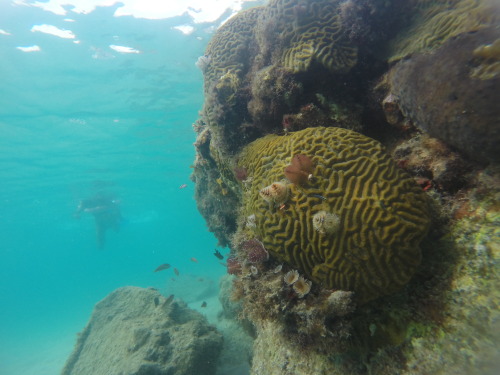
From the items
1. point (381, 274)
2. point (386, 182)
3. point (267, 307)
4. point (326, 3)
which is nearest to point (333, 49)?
point (326, 3)

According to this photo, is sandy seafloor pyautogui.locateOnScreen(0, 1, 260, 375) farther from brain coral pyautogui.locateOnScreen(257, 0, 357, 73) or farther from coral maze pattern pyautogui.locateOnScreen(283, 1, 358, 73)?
coral maze pattern pyautogui.locateOnScreen(283, 1, 358, 73)

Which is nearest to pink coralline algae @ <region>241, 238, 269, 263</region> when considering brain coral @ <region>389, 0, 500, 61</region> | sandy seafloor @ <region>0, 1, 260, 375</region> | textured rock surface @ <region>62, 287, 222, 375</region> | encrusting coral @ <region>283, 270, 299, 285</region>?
encrusting coral @ <region>283, 270, 299, 285</region>

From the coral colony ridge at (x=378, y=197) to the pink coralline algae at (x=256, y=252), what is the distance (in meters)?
0.02

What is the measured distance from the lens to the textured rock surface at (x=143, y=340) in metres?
7.91

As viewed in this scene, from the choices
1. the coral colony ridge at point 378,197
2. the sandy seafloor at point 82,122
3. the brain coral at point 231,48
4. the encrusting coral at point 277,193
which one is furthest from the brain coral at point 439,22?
the sandy seafloor at point 82,122

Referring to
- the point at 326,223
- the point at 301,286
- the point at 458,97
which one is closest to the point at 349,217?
the point at 326,223

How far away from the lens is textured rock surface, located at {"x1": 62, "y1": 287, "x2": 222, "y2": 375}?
25.9 ft

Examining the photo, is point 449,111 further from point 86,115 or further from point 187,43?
point 86,115

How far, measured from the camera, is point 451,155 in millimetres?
3197

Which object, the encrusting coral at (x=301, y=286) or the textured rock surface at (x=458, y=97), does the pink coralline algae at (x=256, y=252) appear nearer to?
the encrusting coral at (x=301, y=286)

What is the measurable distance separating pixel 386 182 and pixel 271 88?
10.3ft

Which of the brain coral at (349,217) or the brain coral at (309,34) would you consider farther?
the brain coral at (309,34)

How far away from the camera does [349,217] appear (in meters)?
3.16

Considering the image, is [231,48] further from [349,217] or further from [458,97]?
[349,217]
